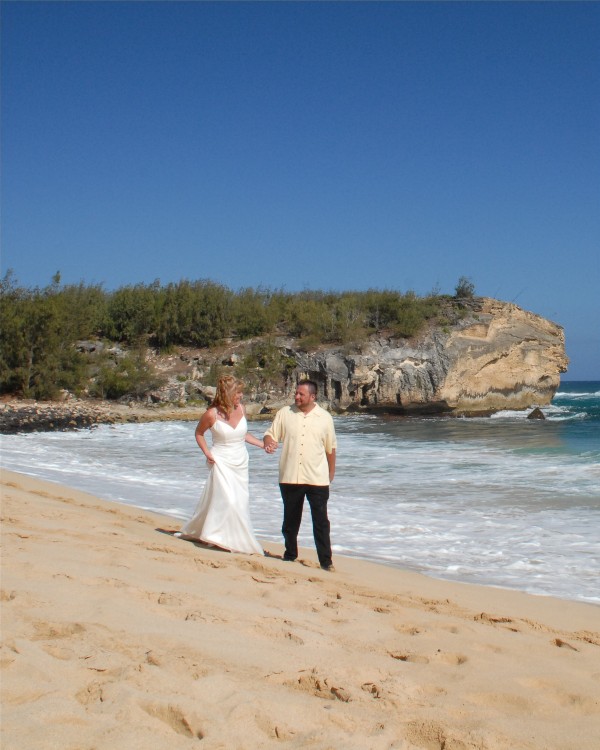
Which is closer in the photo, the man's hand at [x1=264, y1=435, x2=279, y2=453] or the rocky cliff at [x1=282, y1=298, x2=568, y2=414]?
the man's hand at [x1=264, y1=435, x2=279, y2=453]

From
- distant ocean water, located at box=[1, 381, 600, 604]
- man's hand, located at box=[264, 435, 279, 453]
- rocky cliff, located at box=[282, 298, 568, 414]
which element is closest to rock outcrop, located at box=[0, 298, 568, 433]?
rocky cliff, located at box=[282, 298, 568, 414]

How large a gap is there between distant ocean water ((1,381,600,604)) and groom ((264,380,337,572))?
107 centimetres

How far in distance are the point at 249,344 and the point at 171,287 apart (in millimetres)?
6119

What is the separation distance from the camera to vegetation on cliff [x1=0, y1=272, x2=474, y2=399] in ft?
105

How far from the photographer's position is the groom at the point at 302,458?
694cm

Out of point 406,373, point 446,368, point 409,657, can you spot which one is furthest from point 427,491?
point 446,368

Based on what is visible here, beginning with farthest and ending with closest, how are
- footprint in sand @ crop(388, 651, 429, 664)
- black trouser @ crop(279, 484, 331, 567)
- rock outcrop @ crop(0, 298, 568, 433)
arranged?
rock outcrop @ crop(0, 298, 568, 433) < black trouser @ crop(279, 484, 331, 567) < footprint in sand @ crop(388, 651, 429, 664)

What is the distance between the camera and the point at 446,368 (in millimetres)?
34281

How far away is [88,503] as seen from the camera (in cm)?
973

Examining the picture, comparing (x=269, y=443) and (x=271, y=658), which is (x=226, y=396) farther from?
(x=271, y=658)

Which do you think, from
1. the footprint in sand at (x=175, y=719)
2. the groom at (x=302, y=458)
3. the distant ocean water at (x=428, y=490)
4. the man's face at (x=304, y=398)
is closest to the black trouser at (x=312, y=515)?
the groom at (x=302, y=458)

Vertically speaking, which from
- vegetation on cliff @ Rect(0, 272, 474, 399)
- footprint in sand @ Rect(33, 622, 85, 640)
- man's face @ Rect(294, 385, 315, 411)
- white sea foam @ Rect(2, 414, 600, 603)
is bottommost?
white sea foam @ Rect(2, 414, 600, 603)

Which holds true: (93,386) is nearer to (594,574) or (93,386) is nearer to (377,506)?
(377,506)

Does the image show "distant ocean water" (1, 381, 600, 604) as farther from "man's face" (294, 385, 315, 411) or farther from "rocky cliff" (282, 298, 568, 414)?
"rocky cliff" (282, 298, 568, 414)
